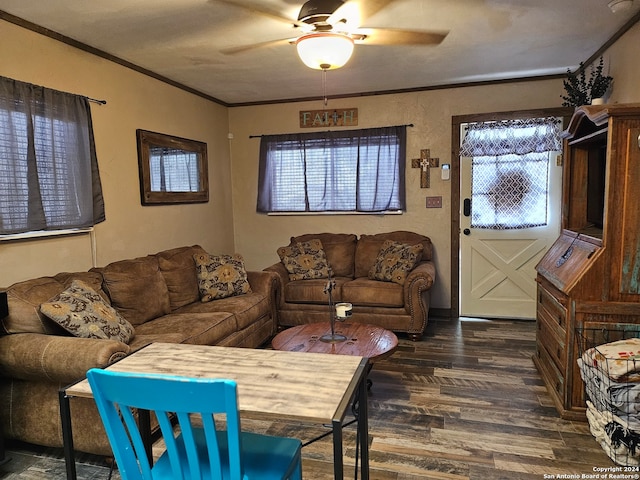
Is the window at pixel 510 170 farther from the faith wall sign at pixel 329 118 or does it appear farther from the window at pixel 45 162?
the window at pixel 45 162

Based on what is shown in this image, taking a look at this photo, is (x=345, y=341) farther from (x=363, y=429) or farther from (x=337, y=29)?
(x=337, y=29)

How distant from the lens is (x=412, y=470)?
7.03 ft

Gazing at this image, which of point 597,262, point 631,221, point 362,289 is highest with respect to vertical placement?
point 631,221

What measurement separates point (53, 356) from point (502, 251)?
4.19 m

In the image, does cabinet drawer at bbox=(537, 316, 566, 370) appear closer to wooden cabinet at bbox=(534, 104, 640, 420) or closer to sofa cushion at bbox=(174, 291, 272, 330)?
wooden cabinet at bbox=(534, 104, 640, 420)

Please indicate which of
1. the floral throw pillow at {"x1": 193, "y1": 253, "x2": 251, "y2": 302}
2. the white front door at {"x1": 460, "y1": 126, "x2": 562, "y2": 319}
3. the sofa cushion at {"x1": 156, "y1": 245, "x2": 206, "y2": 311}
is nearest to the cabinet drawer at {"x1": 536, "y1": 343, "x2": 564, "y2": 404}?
the white front door at {"x1": 460, "y1": 126, "x2": 562, "y2": 319}

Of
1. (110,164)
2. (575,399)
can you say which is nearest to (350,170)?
(110,164)

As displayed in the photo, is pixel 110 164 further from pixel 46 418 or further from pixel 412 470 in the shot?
pixel 412 470

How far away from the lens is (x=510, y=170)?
4.54 metres

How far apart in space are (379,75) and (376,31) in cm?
121

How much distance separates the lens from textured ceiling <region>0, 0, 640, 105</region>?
2.67 meters

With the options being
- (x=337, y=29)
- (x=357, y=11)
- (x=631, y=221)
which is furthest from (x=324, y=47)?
(x=631, y=221)

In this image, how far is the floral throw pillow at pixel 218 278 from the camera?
381cm

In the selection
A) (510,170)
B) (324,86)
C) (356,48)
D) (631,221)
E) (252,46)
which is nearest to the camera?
(631,221)
